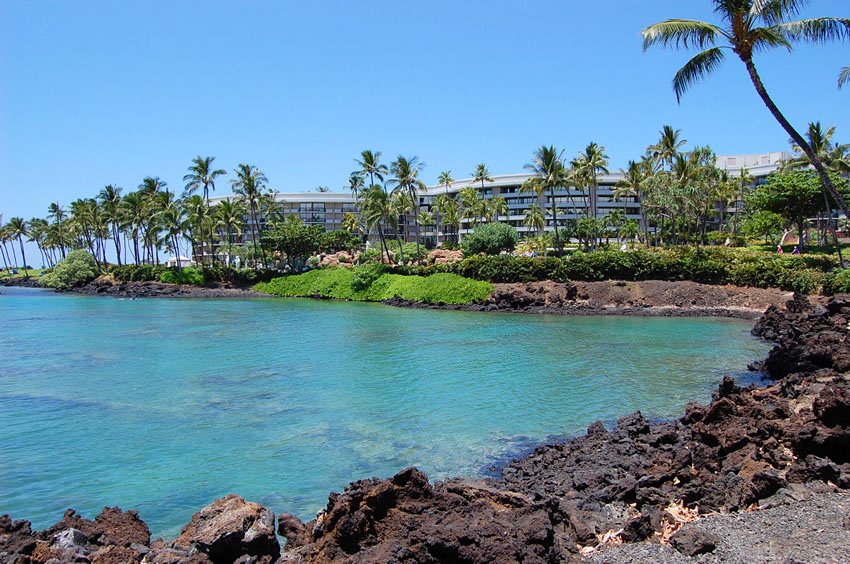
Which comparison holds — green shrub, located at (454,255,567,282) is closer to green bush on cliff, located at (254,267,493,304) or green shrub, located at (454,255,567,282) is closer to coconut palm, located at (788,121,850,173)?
green bush on cliff, located at (254,267,493,304)

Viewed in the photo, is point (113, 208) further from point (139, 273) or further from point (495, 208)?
point (495, 208)

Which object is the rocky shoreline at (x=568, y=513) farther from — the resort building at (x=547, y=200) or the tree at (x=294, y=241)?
the resort building at (x=547, y=200)

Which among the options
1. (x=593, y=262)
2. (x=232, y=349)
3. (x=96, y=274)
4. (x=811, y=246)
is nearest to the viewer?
(x=232, y=349)

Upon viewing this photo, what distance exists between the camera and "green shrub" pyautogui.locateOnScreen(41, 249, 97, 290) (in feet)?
320

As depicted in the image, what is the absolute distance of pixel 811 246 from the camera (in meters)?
77.3

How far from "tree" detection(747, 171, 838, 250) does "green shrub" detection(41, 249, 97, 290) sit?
94746mm

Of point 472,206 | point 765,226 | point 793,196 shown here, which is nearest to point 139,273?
point 472,206

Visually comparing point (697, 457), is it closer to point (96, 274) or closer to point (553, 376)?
point (553, 376)

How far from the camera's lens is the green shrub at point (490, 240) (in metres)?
79.1

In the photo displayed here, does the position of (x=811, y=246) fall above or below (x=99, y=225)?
below

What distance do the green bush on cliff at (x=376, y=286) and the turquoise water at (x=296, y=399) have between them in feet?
59.5

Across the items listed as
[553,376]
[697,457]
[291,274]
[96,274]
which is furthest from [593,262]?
[96,274]

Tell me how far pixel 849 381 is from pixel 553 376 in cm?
1116

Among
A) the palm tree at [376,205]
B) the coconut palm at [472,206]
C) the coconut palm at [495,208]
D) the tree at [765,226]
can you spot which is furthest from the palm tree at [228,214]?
the tree at [765,226]
